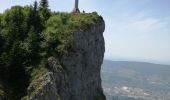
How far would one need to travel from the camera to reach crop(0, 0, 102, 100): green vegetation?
2315 inches

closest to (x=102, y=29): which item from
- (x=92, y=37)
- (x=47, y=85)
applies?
(x=92, y=37)

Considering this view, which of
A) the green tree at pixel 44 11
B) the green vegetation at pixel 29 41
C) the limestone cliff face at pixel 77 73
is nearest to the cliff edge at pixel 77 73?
the limestone cliff face at pixel 77 73

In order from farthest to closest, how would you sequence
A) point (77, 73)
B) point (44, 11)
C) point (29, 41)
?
point (44, 11)
point (77, 73)
point (29, 41)

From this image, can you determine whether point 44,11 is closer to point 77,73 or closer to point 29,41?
point 29,41

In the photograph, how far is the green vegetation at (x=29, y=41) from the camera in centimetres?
5881

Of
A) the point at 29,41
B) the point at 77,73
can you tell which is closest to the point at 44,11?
the point at 29,41

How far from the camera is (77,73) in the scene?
225 feet

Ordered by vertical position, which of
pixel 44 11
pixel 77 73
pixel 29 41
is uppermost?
pixel 44 11

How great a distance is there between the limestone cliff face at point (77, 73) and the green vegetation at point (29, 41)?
1487mm

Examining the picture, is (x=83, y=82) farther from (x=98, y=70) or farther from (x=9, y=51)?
(x=9, y=51)

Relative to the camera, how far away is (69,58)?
65.4m

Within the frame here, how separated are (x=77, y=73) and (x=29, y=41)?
10.7m

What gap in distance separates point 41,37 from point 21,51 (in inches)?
209

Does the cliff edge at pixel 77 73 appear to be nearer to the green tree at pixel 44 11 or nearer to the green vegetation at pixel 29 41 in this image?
the green vegetation at pixel 29 41
